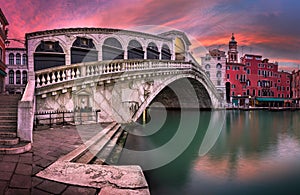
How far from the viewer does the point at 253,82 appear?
4334 centimetres

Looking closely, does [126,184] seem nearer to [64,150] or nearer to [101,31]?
[64,150]

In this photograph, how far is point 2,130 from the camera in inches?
222

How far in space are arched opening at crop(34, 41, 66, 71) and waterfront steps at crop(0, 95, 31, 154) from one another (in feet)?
31.8

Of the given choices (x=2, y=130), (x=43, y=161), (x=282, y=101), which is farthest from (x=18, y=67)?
(x=282, y=101)

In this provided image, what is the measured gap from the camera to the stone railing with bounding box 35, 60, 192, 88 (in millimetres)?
8125

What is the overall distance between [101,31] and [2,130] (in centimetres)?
1418

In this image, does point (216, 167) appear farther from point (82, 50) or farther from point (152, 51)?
point (152, 51)

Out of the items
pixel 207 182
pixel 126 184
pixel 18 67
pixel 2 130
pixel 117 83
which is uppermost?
pixel 18 67

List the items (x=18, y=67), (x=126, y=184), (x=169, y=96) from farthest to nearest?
(x=18, y=67), (x=169, y=96), (x=126, y=184)

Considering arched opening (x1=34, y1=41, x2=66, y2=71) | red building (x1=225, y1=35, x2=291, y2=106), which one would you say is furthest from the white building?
arched opening (x1=34, y1=41, x2=66, y2=71)

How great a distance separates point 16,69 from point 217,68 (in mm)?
35442

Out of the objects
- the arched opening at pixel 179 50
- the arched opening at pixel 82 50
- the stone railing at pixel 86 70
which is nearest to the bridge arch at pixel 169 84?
the stone railing at pixel 86 70

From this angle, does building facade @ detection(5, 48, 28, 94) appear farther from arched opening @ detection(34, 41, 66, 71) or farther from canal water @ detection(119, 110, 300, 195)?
canal water @ detection(119, 110, 300, 195)

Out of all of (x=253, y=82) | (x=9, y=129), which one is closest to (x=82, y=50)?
(x=9, y=129)
